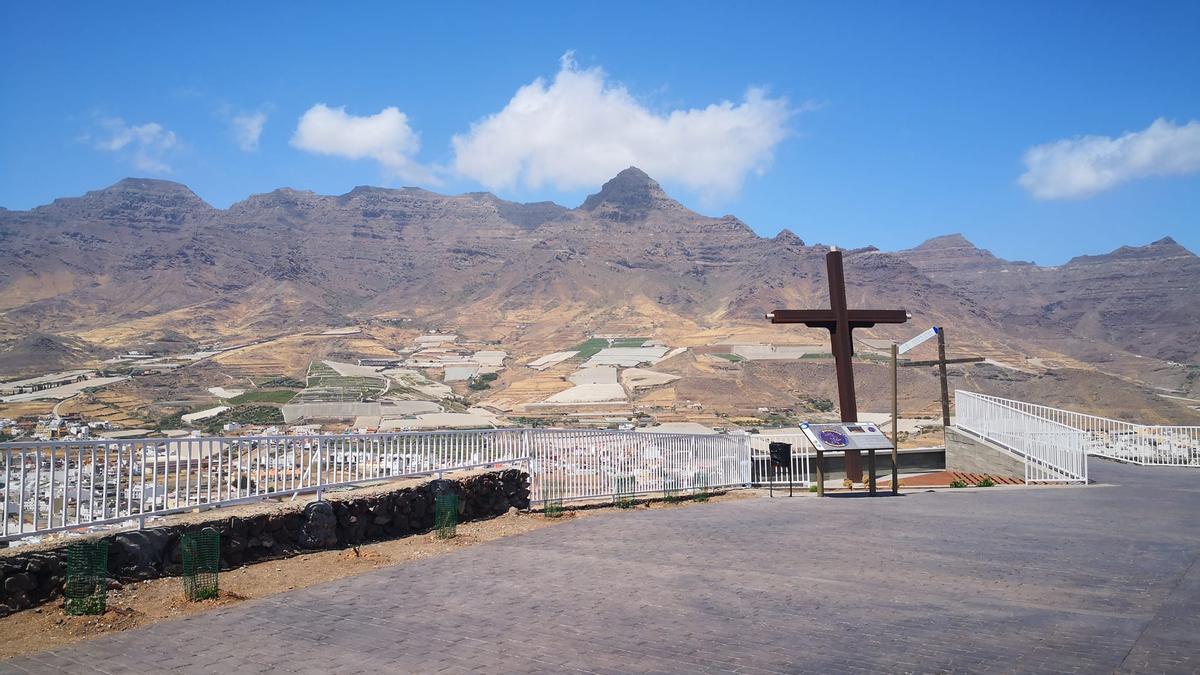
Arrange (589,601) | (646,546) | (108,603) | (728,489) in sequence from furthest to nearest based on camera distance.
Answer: (728,489), (646,546), (589,601), (108,603)

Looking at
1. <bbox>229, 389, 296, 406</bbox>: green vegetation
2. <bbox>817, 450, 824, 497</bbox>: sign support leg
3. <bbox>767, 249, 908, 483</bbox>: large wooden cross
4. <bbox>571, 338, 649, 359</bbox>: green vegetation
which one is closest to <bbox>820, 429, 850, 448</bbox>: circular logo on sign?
<bbox>817, 450, 824, 497</bbox>: sign support leg

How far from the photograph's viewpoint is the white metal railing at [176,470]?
7297 millimetres

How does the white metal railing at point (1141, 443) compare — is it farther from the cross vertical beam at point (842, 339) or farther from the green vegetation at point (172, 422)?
the green vegetation at point (172, 422)

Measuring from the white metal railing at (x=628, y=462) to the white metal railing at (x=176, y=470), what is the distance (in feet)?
5.58

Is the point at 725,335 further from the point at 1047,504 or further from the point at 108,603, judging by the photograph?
the point at 108,603

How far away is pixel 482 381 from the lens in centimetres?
9938

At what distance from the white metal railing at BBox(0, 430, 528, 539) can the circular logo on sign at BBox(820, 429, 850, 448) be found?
6.95m

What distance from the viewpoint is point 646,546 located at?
10.3 m

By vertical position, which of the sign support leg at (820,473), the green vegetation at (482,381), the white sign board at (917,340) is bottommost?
the sign support leg at (820,473)

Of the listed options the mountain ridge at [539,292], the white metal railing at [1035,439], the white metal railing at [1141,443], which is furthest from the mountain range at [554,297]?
the white metal railing at [1035,439]

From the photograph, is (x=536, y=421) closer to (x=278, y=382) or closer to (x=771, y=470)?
(x=278, y=382)

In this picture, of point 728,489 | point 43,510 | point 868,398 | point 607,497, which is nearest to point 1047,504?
point 728,489

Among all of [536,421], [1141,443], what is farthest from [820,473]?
[536,421]

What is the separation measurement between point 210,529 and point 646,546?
4.84 meters
